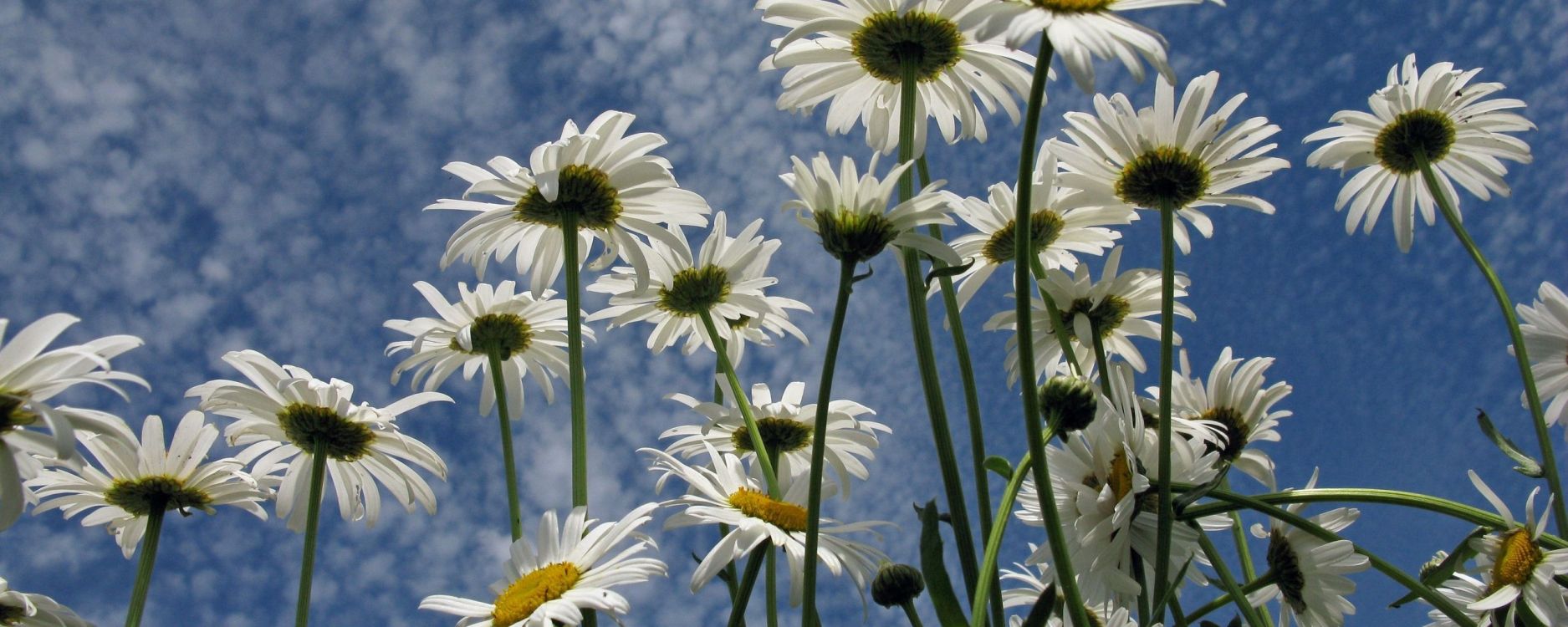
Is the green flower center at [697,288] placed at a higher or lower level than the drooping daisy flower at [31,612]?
higher

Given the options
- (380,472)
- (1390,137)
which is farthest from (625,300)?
(1390,137)

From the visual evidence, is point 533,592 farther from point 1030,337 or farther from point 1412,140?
point 1412,140

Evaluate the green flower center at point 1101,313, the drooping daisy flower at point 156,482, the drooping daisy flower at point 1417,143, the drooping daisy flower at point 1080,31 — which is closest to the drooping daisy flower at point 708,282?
the green flower center at point 1101,313

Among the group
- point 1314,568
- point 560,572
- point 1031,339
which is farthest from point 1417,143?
point 560,572

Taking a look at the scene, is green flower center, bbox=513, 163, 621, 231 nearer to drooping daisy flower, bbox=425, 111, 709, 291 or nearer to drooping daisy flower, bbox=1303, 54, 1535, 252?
drooping daisy flower, bbox=425, 111, 709, 291

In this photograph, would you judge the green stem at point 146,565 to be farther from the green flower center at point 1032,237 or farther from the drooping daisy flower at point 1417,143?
the drooping daisy flower at point 1417,143
